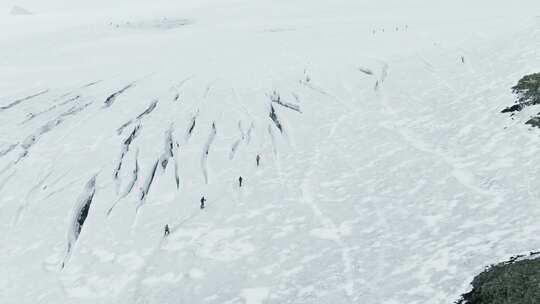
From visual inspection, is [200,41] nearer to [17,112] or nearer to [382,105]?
[17,112]

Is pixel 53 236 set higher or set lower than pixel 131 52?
lower

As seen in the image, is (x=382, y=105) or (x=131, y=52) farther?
(x=131, y=52)

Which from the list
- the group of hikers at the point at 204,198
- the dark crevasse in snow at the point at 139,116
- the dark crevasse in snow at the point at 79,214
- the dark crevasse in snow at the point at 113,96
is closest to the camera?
the group of hikers at the point at 204,198

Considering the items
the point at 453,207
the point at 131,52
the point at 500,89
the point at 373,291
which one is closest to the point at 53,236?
the point at 373,291

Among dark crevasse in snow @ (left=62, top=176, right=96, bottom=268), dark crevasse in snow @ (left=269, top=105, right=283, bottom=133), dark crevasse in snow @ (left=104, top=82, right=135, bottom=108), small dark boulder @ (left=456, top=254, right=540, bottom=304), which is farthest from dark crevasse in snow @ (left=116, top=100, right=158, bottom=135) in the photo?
small dark boulder @ (left=456, top=254, right=540, bottom=304)

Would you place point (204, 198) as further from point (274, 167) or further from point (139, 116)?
point (139, 116)

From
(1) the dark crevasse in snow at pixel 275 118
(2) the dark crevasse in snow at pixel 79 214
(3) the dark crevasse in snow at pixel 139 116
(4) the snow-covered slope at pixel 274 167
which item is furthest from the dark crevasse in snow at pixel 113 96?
(1) the dark crevasse in snow at pixel 275 118

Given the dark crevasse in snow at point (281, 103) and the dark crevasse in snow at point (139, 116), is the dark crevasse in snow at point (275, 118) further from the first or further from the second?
the dark crevasse in snow at point (139, 116)

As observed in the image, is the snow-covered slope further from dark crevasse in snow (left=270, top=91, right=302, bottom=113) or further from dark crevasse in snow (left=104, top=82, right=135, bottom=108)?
dark crevasse in snow (left=104, top=82, right=135, bottom=108)
